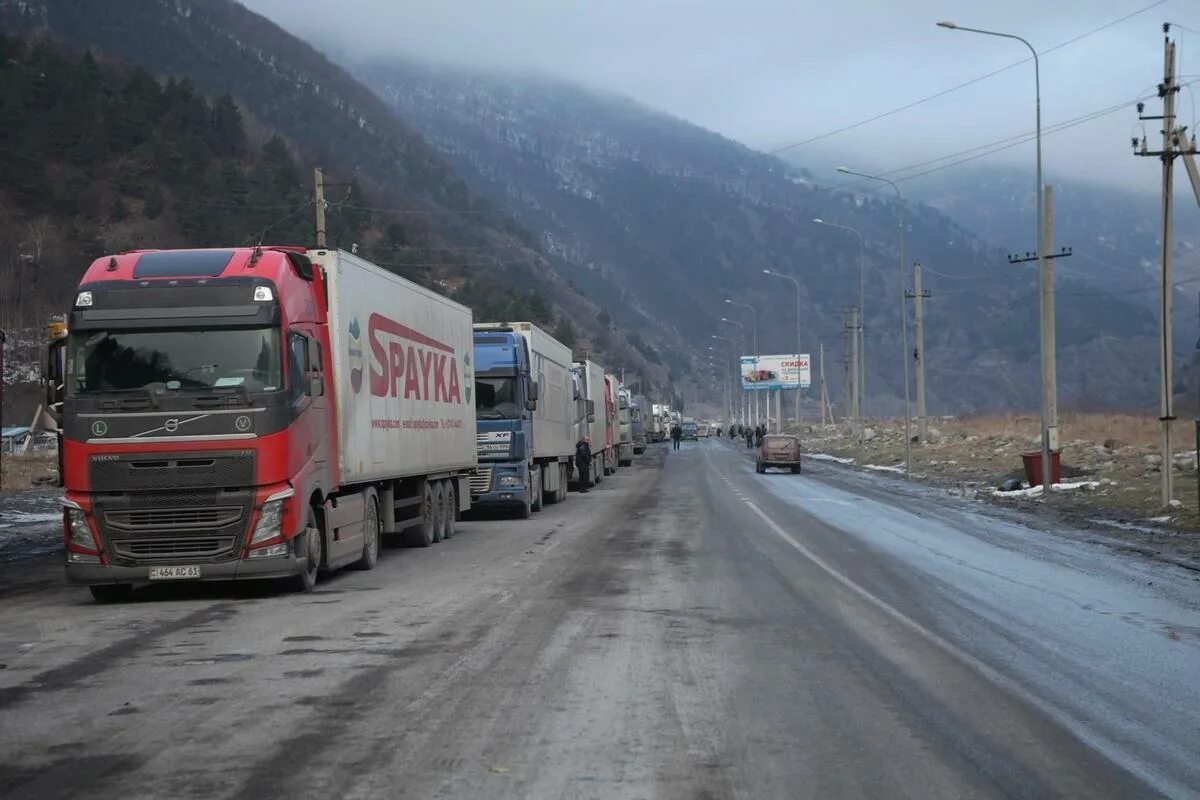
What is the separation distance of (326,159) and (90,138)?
49.2 meters

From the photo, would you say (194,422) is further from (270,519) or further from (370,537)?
(370,537)

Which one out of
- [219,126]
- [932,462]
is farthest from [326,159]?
[932,462]

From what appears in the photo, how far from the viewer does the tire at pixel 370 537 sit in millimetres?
16969

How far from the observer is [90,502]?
13.2 m

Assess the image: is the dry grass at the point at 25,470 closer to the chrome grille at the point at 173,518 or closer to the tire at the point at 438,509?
the tire at the point at 438,509

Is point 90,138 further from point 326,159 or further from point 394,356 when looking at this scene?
point 394,356

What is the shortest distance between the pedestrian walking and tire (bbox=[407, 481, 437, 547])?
1777 centimetres

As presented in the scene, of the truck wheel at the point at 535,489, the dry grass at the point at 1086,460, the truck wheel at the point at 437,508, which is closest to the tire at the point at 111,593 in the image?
the truck wheel at the point at 437,508

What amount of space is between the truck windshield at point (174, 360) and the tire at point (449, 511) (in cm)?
880

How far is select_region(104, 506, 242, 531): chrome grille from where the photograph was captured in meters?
13.2

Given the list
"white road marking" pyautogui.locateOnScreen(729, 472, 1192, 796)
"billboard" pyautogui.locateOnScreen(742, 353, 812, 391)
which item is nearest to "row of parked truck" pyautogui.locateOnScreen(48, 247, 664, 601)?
"white road marking" pyautogui.locateOnScreen(729, 472, 1192, 796)

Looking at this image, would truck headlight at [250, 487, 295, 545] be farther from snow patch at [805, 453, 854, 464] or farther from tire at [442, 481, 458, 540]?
snow patch at [805, 453, 854, 464]

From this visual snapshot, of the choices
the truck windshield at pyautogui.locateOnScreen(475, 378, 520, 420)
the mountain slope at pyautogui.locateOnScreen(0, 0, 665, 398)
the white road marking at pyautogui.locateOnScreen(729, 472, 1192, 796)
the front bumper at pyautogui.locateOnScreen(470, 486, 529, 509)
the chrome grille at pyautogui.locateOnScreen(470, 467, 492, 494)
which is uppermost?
the mountain slope at pyautogui.locateOnScreen(0, 0, 665, 398)

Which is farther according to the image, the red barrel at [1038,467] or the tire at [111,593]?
the red barrel at [1038,467]
